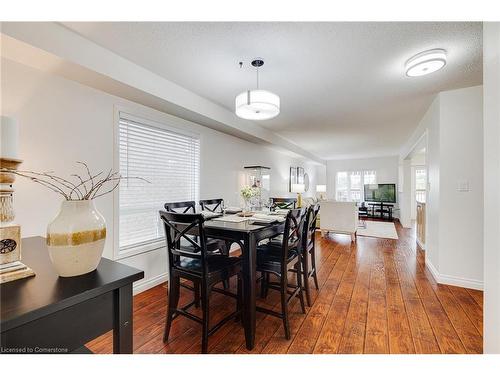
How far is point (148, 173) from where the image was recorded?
109 inches

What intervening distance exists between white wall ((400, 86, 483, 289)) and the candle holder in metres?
3.82

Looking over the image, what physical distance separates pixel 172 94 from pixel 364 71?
2080 mm

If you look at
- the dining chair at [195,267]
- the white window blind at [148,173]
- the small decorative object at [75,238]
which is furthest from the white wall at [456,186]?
the small decorative object at [75,238]

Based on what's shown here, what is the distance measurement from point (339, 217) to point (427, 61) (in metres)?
3.62

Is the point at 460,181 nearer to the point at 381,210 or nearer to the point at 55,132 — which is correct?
the point at 55,132

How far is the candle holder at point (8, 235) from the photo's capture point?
79 centimetres

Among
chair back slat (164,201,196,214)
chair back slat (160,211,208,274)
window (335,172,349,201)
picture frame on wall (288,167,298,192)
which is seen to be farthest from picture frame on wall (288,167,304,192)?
chair back slat (160,211,208,274)

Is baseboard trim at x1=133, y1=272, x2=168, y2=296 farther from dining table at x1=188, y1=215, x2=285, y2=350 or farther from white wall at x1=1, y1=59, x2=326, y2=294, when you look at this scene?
dining table at x1=188, y1=215, x2=285, y2=350

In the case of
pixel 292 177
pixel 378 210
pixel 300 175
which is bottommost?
pixel 378 210

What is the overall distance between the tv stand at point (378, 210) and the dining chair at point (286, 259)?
7.57m

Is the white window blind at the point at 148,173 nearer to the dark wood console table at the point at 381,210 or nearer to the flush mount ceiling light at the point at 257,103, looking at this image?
the flush mount ceiling light at the point at 257,103

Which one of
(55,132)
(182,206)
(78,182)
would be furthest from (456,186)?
(55,132)

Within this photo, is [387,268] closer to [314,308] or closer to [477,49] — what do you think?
[314,308]
